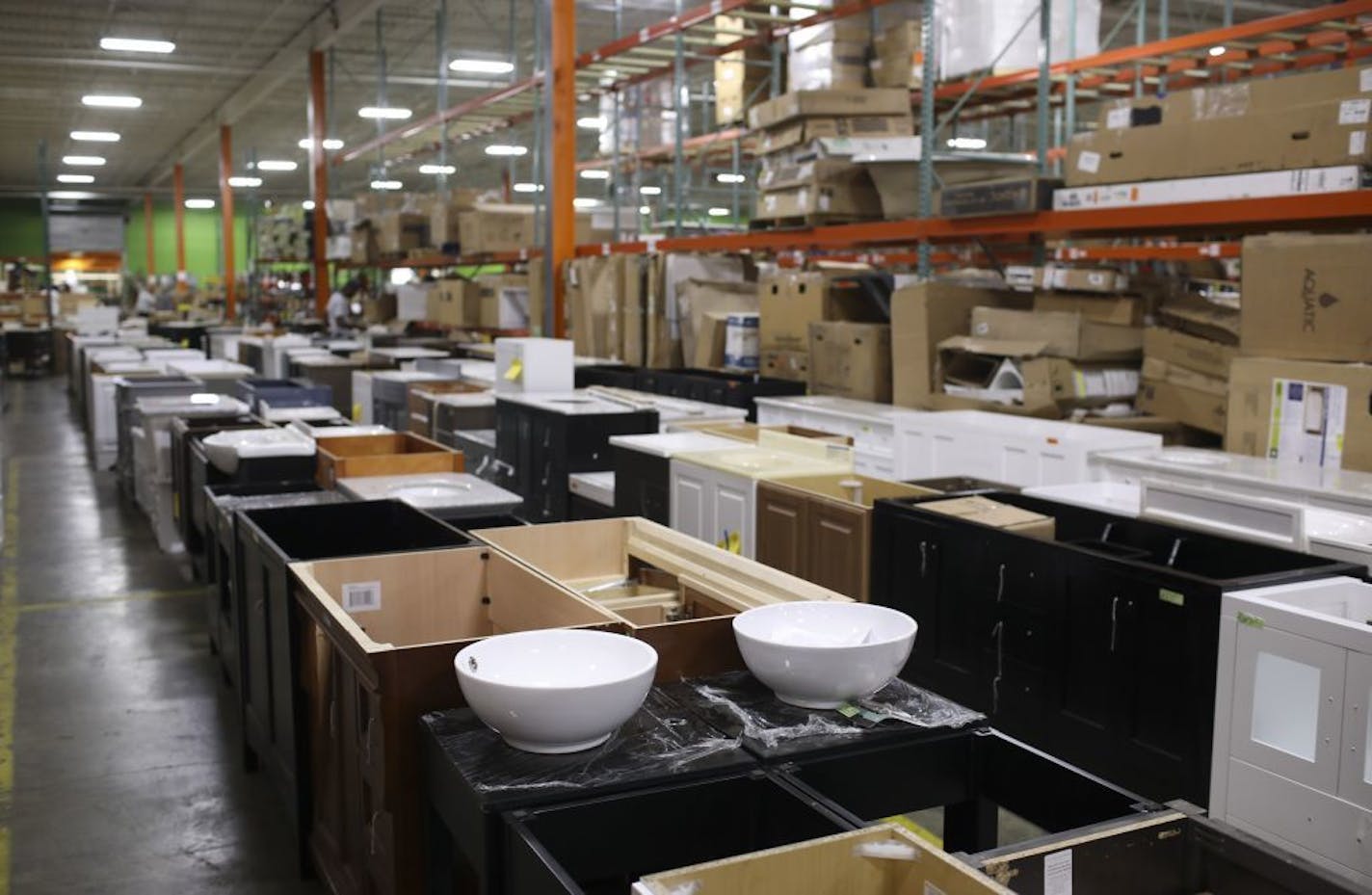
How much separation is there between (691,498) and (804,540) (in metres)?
0.90

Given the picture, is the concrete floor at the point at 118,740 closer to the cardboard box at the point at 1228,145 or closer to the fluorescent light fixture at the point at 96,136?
the cardboard box at the point at 1228,145

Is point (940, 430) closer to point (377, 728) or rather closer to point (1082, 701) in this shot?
point (1082, 701)

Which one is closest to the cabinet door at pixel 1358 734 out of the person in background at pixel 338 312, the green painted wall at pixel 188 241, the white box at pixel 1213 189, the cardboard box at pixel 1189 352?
the white box at pixel 1213 189

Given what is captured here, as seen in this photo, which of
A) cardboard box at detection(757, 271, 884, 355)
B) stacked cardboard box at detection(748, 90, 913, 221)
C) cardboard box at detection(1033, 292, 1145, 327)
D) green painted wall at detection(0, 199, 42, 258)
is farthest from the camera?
green painted wall at detection(0, 199, 42, 258)

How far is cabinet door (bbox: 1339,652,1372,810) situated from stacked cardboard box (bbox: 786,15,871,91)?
6838 millimetres

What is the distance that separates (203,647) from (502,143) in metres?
20.7

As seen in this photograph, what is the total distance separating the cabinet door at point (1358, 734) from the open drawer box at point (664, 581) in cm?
147

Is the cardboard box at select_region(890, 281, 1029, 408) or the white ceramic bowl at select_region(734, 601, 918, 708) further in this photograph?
the cardboard box at select_region(890, 281, 1029, 408)

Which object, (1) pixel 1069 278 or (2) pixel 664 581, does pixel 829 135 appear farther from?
(2) pixel 664 581

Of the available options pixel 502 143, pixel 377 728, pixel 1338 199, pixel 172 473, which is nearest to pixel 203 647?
pixel 172 473

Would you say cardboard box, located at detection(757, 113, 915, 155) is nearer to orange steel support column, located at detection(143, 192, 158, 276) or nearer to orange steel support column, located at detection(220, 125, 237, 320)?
orange steel support column, located at detection(220, 125, 237, 320)

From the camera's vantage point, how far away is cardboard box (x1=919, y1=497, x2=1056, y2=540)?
16.2 ft

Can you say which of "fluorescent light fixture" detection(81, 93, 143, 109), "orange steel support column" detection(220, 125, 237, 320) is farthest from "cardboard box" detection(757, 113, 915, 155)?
"orange steel support column" detection(220, 125, 237, 320)

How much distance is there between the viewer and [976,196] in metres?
7.48
